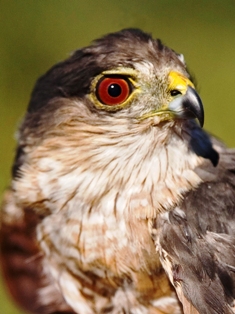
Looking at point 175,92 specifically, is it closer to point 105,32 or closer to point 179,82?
point 179,82

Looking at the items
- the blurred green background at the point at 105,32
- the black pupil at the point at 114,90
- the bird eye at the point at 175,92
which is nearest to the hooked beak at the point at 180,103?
the bird eye at the point at 175,92

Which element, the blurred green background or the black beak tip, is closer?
the black beak tip

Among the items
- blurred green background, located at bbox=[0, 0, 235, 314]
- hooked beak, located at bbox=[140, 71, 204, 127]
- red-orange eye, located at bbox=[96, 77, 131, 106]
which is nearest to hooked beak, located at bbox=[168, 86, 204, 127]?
hooked beak, located at bbox=[140, 71, 204, 127]

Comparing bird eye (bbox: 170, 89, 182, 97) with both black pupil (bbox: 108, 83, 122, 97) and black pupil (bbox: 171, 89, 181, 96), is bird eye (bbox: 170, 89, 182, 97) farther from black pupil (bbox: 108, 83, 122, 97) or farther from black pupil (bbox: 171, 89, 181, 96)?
black pupil (bbox: 108, 83, 122, 97)

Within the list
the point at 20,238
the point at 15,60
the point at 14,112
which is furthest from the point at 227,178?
the point at 15,60

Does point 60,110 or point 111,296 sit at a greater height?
point 60,110

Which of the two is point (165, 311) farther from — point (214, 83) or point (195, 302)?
point (214, 83)

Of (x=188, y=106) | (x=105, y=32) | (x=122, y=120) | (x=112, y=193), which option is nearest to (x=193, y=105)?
(x=188, y=106)
